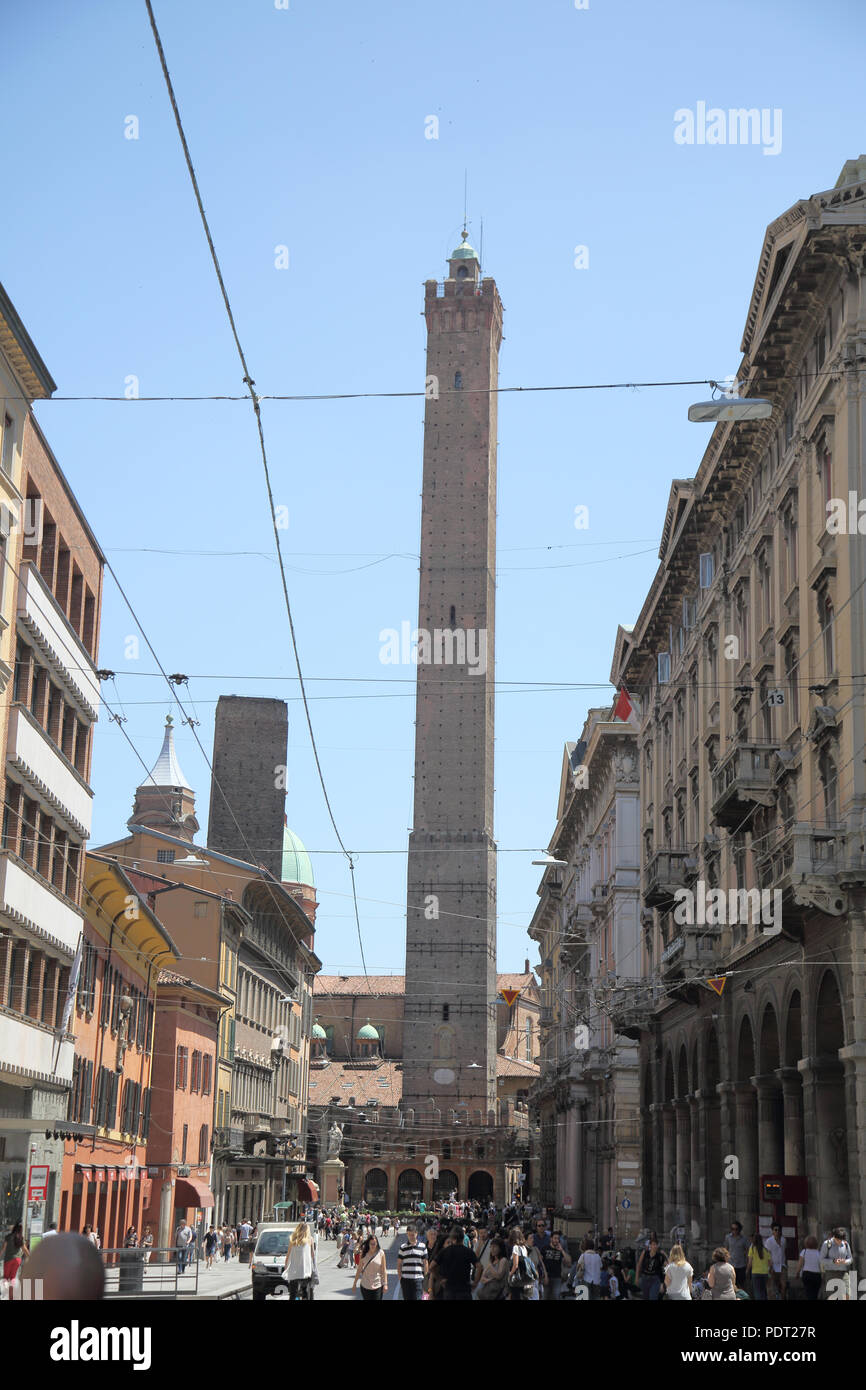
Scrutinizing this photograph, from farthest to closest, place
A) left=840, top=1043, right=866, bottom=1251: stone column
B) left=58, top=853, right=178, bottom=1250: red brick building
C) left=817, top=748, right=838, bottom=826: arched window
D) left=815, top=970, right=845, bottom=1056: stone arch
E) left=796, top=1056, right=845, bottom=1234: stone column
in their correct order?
left=58, top=853, right=178, bottom=1250: red brick building < left=815, top=970, right=845, bottom=1056: stone arch < left=817, top=748, right=838, bottom=826: arched window < left=796, top=1056, right=845, bottom=1234: stone column < left=840, top=1043, right=866, bottom=1251: stone column

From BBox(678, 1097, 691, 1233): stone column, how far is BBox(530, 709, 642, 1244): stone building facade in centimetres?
508

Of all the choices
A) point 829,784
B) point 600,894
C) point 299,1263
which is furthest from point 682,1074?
point 299,1263

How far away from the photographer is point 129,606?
69.8 feet

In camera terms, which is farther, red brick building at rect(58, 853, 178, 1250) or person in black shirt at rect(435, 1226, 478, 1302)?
red brick building at rect(58, 853, 178, 1250)

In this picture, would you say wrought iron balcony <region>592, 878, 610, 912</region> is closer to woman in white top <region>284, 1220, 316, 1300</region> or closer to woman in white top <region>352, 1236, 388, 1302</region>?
woman in white top <region>284, 1220, 316, 1300</region>

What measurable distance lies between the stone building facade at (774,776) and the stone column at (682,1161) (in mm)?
84

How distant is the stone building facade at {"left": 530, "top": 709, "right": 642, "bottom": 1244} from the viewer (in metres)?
52.7

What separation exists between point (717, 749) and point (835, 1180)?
12391 mm

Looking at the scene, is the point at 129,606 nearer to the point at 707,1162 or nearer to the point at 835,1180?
the point at 835,1180

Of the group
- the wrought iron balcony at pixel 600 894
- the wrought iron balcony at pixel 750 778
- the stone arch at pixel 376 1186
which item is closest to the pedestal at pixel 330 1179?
the wrought iron balcony at pixel 600 894

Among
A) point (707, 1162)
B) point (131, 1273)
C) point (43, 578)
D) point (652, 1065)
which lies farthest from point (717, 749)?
point (131, 1273)

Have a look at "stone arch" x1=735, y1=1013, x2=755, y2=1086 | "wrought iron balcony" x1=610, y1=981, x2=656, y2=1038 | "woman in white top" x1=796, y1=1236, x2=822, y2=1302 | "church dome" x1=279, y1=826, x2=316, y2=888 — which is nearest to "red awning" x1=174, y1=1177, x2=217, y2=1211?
"wrought iron balcony" x1=610, y1=981, x2=656, y2=1038

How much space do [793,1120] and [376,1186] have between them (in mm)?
99841
